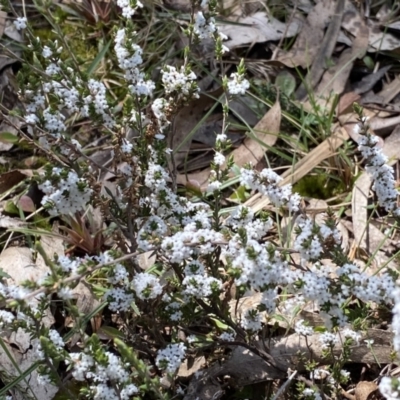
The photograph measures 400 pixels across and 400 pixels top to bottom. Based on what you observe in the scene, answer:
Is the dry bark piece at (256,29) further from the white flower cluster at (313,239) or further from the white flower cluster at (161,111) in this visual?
the white flower cluster at (313,239)

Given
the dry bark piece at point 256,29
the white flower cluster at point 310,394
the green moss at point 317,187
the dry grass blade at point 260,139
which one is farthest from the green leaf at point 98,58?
the white flower cluster at point 310,394

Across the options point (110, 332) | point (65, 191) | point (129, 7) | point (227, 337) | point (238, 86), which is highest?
point (129, 7)

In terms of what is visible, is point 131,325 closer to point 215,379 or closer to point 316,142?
point 215,379

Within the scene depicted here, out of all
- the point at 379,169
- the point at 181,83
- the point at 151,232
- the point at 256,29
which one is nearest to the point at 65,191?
the point at 151,232

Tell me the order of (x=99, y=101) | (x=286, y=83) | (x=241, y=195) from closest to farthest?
(x=99, y=101), (x=241, y=195), (x=286, y=83)

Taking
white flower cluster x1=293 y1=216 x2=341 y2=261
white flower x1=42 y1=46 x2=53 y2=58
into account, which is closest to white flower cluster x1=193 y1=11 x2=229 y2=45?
white flower x1=42 y1=46 x2=53 y2=58

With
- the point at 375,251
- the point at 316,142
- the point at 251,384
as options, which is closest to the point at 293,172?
the point at 316,142

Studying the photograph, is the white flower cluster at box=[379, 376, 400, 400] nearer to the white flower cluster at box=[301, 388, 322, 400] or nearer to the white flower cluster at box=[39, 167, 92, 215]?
the white flower cluster at box=[301, 388, 322, 400]

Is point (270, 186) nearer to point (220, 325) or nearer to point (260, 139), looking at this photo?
point (220, 325)
